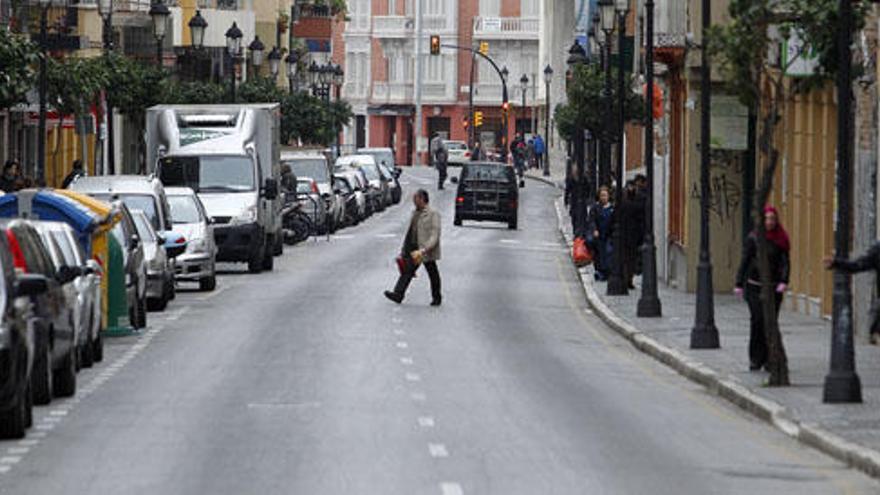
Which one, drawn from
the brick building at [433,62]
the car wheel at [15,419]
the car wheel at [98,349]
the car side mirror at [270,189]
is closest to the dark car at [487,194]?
the car side mirror at [270,189]

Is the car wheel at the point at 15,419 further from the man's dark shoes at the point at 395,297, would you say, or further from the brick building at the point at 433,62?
the brick building at the point at 433,62

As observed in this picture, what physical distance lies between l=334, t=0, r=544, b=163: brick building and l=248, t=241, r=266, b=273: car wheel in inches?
4441

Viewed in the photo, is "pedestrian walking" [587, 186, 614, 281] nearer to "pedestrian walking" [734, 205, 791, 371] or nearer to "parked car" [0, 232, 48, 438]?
"pedestrian walking" [734, 205, 791, 371]

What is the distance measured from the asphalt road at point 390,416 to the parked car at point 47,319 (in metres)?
0.35

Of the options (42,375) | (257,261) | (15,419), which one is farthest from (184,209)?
(15,419)

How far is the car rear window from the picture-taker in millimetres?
82125

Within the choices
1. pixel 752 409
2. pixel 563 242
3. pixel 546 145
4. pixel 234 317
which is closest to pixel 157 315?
pixel 234 317

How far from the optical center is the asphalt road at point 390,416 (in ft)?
61.4

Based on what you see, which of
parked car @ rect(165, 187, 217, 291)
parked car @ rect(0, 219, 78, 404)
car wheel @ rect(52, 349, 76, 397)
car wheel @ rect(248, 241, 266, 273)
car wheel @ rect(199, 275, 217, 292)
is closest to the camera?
parked car @ rect(0, 219, 78, 404)

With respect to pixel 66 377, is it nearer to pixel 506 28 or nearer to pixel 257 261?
pixel 257 261

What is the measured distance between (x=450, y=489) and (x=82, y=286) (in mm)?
11018

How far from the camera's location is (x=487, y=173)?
82438 mm

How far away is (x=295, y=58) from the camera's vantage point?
91.6 metres

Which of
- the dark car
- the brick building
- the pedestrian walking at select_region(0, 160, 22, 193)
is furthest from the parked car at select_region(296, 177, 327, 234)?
the brick building
